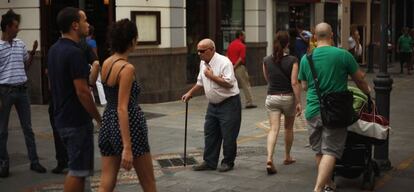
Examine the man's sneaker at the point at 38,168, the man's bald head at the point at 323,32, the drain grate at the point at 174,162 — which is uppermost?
the man's bald head at the point at 323,32

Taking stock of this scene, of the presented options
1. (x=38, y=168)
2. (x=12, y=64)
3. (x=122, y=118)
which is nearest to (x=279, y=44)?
(x=12, y=64)

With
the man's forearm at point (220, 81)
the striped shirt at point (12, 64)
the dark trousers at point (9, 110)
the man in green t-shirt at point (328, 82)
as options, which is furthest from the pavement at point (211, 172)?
the striped shirt at point (12, 64)

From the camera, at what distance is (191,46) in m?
17.6

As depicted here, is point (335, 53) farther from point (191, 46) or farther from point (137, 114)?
point (191, 46)

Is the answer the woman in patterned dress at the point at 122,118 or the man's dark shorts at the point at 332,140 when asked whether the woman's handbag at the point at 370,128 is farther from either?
the woman in patterned dress at the point at 122,118

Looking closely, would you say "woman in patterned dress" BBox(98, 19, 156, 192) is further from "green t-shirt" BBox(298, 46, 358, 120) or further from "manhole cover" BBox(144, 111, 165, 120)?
"manhole cover" BBox(144, 111, 165, 120)

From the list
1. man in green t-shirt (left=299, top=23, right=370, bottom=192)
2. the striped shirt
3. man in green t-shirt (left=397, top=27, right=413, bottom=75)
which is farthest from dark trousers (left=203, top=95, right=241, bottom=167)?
man in green t-shirt (left=397, top=27, right=413, bottom=75)

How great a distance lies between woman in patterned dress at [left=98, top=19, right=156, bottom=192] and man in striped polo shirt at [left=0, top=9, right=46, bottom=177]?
3063mm

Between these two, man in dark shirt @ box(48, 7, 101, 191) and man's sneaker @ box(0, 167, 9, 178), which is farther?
man's sneaker @ box(0, 167, 9, 178)

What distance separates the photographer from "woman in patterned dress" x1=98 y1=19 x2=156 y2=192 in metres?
5.07

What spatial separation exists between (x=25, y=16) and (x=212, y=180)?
9.08 metres

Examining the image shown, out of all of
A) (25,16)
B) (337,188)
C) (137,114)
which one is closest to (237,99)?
(337,188)

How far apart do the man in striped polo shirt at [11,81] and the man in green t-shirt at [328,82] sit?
3580 millimetres

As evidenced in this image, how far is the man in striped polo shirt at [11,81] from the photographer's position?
26.0 ft
